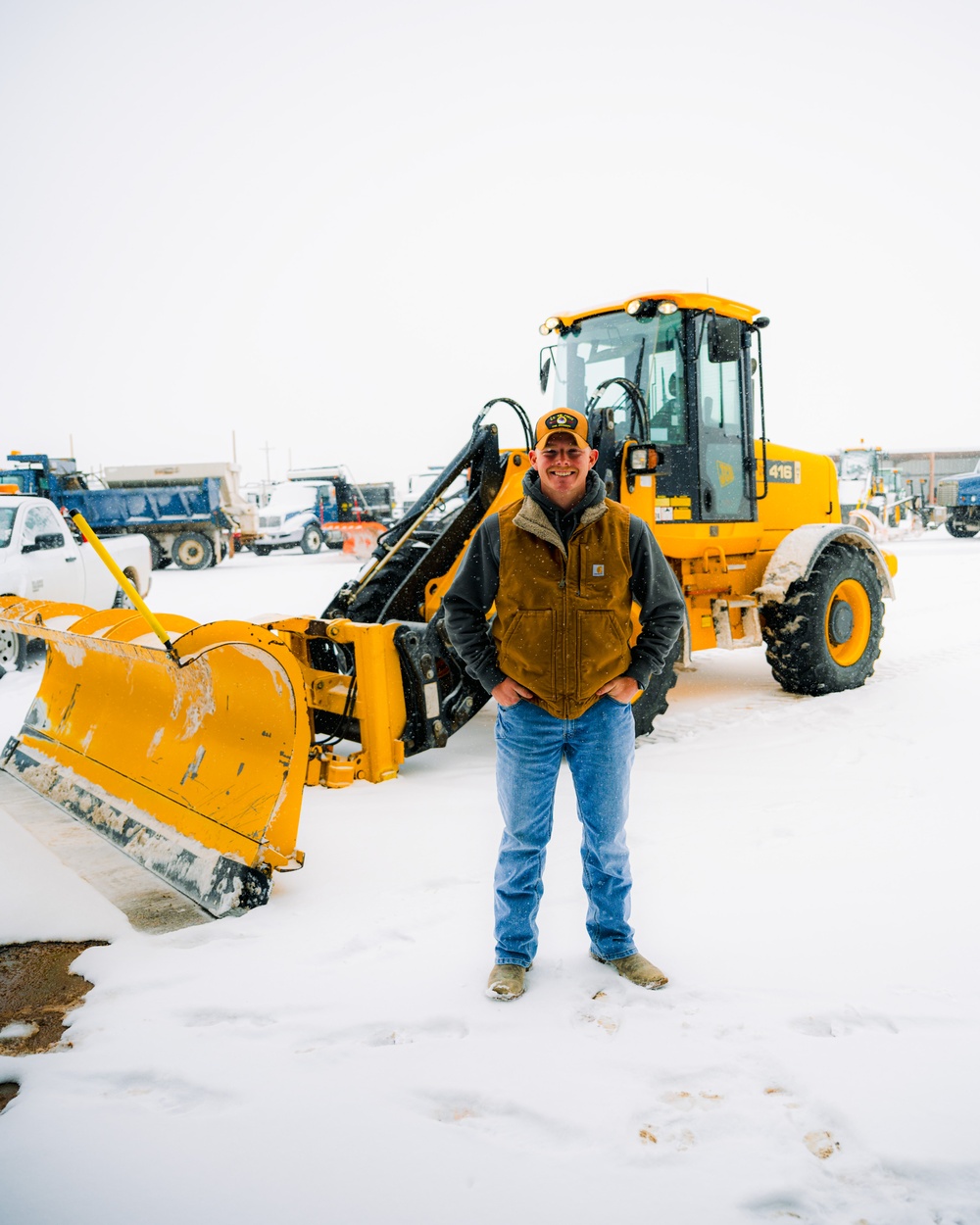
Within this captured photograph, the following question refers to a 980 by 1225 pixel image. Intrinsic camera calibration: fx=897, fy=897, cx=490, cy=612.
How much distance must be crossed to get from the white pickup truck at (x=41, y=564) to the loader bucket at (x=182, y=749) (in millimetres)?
3487

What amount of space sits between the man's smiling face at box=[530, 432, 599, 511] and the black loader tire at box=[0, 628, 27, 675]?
6.96 metres

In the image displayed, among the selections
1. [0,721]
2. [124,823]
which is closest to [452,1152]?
[124,823]

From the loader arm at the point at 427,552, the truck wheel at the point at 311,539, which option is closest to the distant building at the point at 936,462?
the truck wheel at the point at 311,539

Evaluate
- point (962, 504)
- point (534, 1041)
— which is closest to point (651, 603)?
point (534, 1041)

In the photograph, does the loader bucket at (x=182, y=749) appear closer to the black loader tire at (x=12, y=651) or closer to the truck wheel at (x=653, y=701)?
the truck wheel at (x=653, y=701)

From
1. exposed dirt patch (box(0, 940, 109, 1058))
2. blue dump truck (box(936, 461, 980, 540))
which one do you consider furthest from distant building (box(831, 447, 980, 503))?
exposed dirt patch (box(0, 940, 109, 1058))

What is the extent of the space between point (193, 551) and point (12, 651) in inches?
512

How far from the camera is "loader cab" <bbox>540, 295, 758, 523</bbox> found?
5.49 meters

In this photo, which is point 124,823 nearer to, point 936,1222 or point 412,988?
point 412,988

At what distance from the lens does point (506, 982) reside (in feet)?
8.72

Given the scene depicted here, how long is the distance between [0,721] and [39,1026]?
4284mm

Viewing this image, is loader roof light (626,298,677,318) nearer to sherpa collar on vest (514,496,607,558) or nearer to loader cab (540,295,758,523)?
loader cab (540,295,758,523)

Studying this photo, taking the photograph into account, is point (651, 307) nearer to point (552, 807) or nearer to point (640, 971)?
point (552, 807)

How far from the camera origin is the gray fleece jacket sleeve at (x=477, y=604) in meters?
2.61
